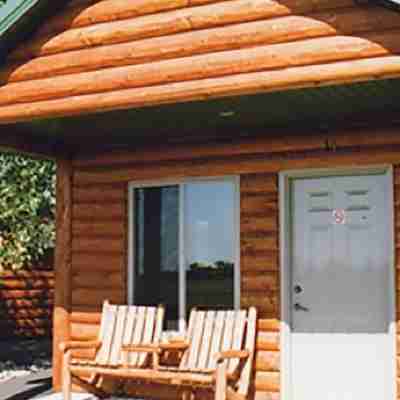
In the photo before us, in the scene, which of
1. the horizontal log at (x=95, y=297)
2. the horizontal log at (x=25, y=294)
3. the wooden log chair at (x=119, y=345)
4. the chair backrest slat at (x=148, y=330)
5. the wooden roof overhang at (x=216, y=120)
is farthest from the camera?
the horizontal log at (x=25, y=294)

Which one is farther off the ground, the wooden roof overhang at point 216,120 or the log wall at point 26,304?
the wooden roof overhang at point 216,120

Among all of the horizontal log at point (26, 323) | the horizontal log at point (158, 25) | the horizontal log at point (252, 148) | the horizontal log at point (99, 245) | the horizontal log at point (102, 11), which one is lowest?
the horizontal log at point (26, 323)

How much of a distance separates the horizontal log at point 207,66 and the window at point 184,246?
2.18m

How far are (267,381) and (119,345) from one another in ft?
5.15

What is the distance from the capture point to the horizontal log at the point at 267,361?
24.5 feet

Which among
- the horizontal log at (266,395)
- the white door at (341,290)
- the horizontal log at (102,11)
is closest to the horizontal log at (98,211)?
the white door at (341,290)

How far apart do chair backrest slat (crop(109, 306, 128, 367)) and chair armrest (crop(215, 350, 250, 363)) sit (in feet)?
4.75

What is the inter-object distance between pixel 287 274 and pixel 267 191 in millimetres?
815

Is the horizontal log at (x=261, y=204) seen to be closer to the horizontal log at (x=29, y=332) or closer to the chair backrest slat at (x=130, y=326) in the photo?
the chair backrest slat at (x=130, y=326)

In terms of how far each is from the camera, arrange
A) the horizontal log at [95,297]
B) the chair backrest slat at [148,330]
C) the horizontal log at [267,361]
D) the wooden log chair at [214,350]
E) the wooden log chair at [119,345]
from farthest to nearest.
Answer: the horizontal log at [95,297]
the chair backrest slat at [148,330]
the wooden log chair at [119,345]
the horizontal log at [267,361]
the wooden log chair at [214,350]

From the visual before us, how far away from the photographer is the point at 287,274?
7.55 m

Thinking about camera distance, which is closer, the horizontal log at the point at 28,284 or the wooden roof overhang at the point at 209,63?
the wooden roof overhang at the point at 209,63

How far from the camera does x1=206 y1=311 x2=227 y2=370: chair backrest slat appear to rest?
7457 millimetres

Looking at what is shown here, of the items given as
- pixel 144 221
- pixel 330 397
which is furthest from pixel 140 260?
pixel 330 397
